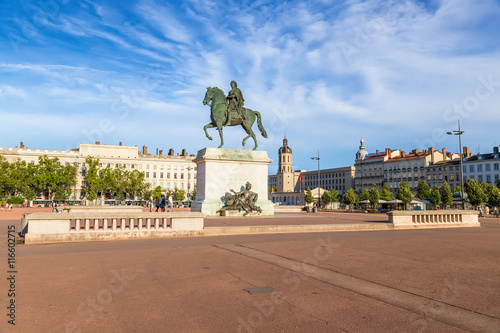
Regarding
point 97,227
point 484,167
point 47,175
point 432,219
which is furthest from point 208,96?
point 484,167

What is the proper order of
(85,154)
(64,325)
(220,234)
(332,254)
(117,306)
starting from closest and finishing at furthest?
1. (64,325)
2. (117,306)
3. (332,254)
4. (220,234)
5. (85,154)

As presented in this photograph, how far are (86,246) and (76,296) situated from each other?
6389mm

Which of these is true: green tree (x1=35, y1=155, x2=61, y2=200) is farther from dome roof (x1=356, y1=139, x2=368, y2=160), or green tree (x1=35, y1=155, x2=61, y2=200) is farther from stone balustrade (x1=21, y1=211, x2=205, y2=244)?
dome roof (x1=356, y1=139, x2=368, y2=160)

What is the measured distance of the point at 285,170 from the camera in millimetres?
Answer: 181125

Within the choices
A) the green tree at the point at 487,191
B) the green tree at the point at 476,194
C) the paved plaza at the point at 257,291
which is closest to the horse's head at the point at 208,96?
the paved plaza at the point at 257,291

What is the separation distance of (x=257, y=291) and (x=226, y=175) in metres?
22.1

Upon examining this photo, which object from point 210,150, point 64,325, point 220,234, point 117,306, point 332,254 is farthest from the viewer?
point 210,150

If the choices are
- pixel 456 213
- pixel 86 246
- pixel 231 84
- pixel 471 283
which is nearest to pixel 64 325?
pixel 471 283

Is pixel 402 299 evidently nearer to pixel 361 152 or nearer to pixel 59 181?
pixel 59 181

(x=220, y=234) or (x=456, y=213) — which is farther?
(x=456, y=213)

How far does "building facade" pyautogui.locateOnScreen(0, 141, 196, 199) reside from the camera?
104m

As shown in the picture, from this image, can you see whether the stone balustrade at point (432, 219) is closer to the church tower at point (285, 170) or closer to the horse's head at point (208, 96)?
the horse's head at point (208, 96)

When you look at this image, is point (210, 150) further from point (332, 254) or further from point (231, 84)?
point (332, 254)

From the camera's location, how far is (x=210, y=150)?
27.6 m
